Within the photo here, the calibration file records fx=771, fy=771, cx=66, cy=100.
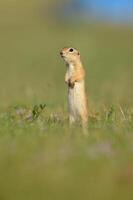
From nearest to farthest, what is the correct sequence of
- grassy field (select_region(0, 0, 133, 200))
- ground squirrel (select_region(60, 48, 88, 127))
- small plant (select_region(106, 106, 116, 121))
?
grassy field (select_region(0, 0, 133, 200)) → ground squirrel (select_region(60, 48, 88, 127)) → small plant (select_region(106, 106, 116, 121))

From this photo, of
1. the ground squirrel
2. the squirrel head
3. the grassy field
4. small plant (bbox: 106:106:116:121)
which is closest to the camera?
the grassy field

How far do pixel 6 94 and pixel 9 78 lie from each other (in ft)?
12.1

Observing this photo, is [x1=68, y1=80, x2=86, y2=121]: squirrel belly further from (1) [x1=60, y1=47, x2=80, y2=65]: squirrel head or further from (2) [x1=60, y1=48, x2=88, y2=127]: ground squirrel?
(1) [x1=60, y1=47, x2=80, y2=65]: squirrel head

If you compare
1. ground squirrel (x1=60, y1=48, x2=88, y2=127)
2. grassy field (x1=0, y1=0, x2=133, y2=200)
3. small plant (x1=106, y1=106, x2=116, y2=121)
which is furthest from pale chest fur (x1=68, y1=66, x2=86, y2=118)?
small plant (x1=106, y1=106, x2=116, y2=121)

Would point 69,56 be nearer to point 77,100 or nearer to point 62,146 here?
point 77,100

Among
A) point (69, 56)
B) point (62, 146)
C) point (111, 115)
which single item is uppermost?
point (69, 56)

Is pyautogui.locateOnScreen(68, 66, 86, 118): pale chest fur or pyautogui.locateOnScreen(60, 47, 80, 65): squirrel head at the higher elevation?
pyautogui.locateOnScreen(60, 47, 80, 65): squirrel head

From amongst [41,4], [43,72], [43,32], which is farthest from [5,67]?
[41,4]

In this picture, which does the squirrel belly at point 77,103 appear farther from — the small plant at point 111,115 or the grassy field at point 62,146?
the small plant at point 111,115

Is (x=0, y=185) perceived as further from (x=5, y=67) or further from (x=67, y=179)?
(x=5, y=67)

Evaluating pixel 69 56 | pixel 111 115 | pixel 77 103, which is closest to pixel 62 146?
pixel 77 103

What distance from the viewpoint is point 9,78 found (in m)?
17.0

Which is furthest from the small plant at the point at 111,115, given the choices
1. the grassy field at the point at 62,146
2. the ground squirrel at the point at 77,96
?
the ground squirrel at the point at 77,96

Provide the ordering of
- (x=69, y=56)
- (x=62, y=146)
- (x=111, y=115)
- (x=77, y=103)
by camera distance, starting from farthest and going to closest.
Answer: (x=69, y=56) → (x=111, y=115) → (x=77, y=103) → (x=62, y=146)
